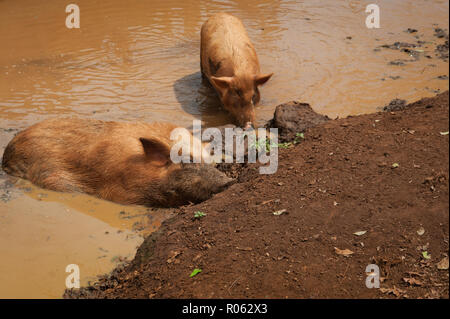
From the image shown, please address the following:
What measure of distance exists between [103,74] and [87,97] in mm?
1042

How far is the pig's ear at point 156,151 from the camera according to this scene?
5.63m

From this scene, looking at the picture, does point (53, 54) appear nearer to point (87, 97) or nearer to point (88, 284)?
point (87, 97)

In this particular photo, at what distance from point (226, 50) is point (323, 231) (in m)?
5.00

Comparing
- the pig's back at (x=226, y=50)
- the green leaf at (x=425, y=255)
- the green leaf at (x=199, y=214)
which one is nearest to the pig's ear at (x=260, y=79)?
the pig's back at (x=226, y=50)

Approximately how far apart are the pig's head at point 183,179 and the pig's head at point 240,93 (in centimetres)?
206

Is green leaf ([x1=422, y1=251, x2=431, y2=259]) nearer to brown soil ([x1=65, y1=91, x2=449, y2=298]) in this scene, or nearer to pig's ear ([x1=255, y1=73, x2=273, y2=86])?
brown soil ([x1=65, y1=91, x2=449, y2=298])

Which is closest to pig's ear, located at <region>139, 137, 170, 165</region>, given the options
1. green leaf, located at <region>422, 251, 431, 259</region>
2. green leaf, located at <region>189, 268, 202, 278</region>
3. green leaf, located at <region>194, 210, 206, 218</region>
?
green leaf, located at <region>194, 210, 206, 218</region>

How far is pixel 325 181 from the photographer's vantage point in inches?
185

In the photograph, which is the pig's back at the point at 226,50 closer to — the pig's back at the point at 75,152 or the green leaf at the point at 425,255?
the pig's back at the point at 75,152

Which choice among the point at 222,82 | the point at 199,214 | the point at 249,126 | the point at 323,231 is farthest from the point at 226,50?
the point at 323,231

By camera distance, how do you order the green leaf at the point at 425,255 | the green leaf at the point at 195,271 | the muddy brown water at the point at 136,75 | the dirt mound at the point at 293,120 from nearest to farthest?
the green leaf at the point at 425,255, the green leaf at the point at 195,271, the muddy brown water at the point at 136,75, the dirt mound at the point at 293,120

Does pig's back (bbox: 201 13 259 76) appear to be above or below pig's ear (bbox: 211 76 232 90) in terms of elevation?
above

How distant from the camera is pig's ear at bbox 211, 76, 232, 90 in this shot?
764 centimetres

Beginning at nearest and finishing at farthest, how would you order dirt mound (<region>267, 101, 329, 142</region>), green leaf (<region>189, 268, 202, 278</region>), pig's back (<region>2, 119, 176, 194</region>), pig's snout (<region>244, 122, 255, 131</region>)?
green leaf (<region>189, 268, 202, 278</region>), pig's back (<region>2, 119, 176, 194</region>), dirt mound (<region>267, 101, 329, 142</region>), pig's snout (<region>244, 122, 255, 131</region>)
